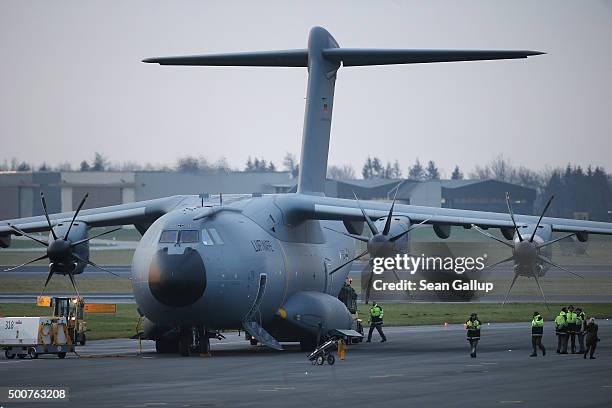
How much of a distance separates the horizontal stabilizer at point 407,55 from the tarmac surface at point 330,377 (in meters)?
8.69

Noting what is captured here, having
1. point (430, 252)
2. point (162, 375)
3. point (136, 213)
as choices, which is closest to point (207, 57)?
point (136, 213)

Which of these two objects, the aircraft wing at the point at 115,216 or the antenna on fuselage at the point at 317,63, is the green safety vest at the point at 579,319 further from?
the aircraft wing at the point at 115,216

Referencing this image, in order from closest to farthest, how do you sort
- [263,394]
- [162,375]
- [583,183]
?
[263,394], [162,375], [583,183]

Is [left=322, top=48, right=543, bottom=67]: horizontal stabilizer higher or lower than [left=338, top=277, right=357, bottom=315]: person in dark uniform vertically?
higher

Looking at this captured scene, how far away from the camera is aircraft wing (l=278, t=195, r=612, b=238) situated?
116ft

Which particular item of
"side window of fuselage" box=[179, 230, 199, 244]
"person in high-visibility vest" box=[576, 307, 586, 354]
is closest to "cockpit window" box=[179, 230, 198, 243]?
"side window of fuselage" box=[179, 230, 199, 244]

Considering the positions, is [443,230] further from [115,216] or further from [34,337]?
[34,337]

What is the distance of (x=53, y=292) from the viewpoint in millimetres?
63844

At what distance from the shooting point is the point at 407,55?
36656 millimetres

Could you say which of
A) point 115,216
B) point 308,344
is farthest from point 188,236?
point 308,344

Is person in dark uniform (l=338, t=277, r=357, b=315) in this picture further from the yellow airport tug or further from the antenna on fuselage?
the yellow airport tug

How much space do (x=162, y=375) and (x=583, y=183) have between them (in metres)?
66.5

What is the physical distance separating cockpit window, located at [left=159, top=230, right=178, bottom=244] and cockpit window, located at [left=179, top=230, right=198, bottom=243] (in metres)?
0.16

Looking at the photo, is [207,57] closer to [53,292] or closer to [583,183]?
[53,292]
